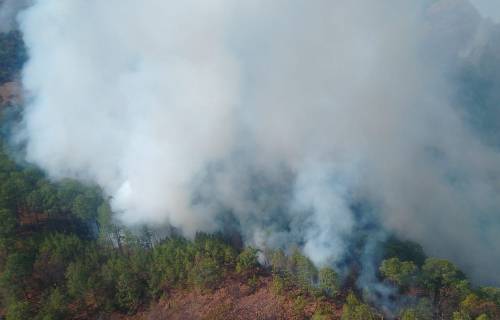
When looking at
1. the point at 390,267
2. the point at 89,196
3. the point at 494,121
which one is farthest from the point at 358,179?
the point at 494,121

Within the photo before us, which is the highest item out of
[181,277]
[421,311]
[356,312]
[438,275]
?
[181,277]

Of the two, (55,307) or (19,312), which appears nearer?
(19,312)

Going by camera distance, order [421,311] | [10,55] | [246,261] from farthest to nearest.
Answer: [10,55] → [246,261] → [421,311]

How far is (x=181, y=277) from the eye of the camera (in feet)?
98.5

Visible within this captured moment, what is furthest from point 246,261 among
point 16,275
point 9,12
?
point 9,12

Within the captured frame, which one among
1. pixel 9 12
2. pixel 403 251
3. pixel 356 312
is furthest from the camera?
pixel 9 12

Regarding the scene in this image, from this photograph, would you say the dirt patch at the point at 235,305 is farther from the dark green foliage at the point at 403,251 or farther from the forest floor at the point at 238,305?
the dark green foliage at the point at 403,251

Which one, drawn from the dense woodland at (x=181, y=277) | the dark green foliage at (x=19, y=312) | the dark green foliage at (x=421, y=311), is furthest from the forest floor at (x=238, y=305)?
the dark green foliage at (x=19, y=312)

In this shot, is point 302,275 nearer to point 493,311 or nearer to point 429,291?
point 429,291

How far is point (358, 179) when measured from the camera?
3847 cm

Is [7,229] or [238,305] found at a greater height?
[7,229]

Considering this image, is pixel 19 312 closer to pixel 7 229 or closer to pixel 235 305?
pixel 7 229

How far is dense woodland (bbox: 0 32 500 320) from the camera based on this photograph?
26875 millimetres

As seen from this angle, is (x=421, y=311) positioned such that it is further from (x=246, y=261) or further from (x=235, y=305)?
(x=246, y=261)
